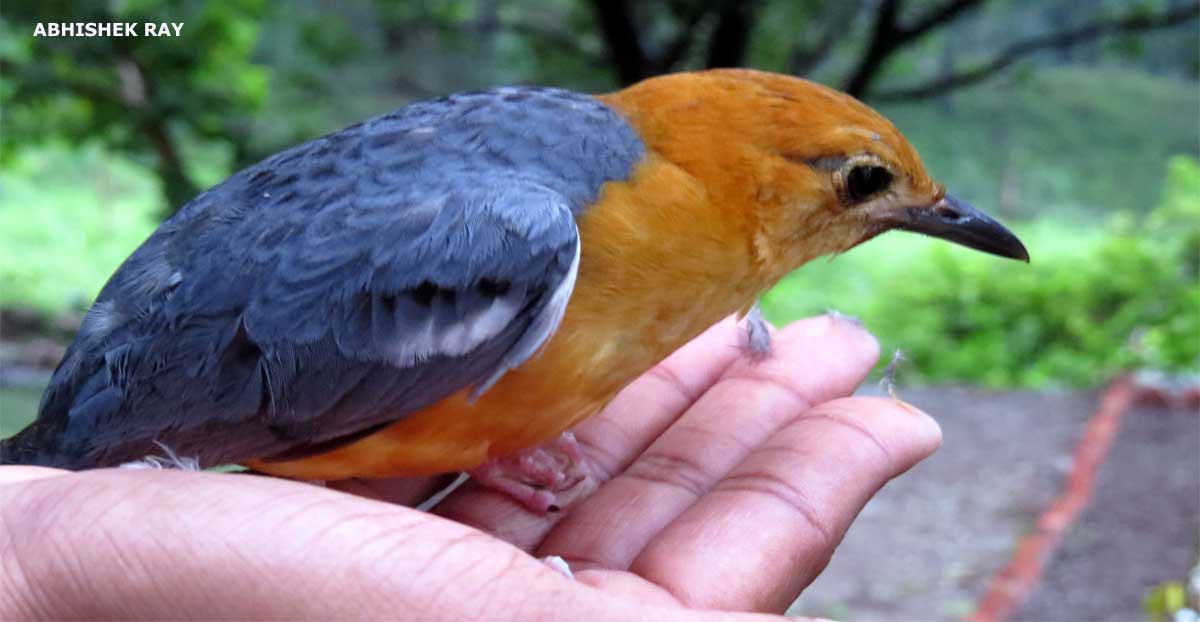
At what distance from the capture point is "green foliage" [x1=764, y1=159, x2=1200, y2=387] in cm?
877

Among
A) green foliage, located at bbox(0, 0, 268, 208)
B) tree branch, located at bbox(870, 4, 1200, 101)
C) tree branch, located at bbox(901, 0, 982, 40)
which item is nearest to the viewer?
green foliage, located at bbox(0, 0, 268, 208)

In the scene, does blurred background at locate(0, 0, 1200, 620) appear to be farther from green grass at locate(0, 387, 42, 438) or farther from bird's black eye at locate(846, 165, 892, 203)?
bird's black eye at locate(846, 165, 892, 203)

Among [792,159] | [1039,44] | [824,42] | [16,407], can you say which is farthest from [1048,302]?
[16,407]

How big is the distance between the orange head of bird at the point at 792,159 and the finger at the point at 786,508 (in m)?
0.43

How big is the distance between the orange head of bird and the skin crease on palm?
0.50 m

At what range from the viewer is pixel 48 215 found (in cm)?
954

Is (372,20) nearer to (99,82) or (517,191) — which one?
(99,82)

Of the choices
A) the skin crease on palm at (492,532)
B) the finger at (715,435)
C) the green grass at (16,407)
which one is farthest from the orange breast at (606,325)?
the green grass at (16,407)

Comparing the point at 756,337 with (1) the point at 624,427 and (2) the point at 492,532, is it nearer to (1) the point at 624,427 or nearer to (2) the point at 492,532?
(1) the point at 624,427

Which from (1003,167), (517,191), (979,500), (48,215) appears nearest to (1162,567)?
(979,500)

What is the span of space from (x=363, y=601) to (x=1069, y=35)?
7.88 meters

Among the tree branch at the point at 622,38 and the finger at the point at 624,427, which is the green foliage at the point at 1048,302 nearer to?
the tree branch at the point at 622,38

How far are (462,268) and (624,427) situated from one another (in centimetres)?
114

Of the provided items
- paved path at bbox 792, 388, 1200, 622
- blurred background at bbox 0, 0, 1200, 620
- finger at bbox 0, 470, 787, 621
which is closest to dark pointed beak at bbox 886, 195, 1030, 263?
finger at bbox 0, 470, 787, 621
